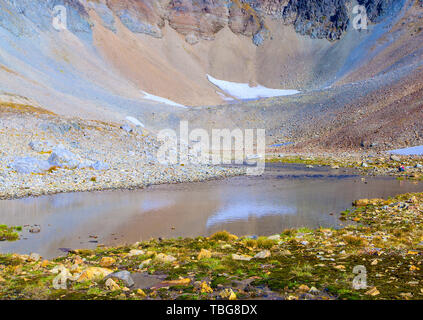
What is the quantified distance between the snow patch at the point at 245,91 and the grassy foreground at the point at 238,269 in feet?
380

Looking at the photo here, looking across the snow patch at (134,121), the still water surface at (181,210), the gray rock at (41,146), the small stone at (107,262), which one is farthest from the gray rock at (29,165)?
the snow patch at (134,121)

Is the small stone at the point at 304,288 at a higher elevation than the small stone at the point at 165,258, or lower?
higher

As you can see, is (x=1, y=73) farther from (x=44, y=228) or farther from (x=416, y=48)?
(x=416, y=48)

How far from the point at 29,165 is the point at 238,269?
24929 mm

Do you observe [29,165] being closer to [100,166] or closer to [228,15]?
[100,166]

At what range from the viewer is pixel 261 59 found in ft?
477

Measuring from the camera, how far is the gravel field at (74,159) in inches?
1035

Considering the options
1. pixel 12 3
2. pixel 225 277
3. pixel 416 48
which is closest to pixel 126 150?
pixel 225 277

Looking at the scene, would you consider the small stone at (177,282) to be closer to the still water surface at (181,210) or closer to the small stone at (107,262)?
the small stone at (107,262)

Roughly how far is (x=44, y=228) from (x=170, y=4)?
15644 centimetres

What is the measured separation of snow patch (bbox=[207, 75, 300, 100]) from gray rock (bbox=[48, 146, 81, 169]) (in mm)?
98306

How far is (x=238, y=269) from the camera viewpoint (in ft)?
28.5
